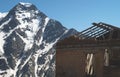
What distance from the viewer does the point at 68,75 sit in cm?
3127

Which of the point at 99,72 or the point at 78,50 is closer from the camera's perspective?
the point at 99,72

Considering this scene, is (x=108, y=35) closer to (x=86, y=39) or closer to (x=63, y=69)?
(x=86, y=39)

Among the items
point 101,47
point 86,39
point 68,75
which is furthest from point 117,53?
point 68,75

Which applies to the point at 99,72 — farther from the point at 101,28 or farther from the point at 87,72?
the point at 101,28

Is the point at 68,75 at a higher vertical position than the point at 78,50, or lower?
lower

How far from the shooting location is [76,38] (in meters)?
32.0

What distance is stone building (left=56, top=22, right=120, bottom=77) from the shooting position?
2890 cm

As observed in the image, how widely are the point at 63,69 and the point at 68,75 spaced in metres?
1.00

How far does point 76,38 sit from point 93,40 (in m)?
2.28

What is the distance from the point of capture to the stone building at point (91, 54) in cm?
2890

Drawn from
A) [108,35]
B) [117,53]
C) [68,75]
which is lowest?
[68,75]

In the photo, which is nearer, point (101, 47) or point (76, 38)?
point (101, 47)

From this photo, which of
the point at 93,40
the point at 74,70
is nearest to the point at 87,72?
the point at 74,70

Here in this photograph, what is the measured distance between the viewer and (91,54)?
105 ft
